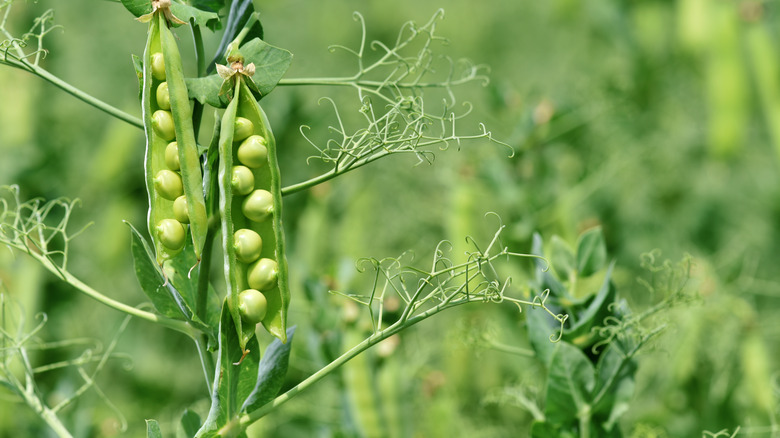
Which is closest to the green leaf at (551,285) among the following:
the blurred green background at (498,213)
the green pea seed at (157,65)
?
the blurred green background at (498,213)

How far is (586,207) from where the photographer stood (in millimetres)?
1783

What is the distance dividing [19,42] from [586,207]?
4.38ft

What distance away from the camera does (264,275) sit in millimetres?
608

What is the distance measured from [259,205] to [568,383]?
359 mm

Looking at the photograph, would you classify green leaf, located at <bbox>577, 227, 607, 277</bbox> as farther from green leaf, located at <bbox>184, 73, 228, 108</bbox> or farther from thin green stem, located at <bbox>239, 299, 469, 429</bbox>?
green leaf, located at <bbox>184, 73, 228, 108</bbox>

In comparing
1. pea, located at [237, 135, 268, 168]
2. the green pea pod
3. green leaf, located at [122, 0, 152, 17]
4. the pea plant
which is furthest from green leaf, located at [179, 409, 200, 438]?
green leaf, located at [122, 0, 152, 17]

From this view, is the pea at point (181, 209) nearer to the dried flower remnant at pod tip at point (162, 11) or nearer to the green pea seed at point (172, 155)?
the green pea seed at point (172, 155)

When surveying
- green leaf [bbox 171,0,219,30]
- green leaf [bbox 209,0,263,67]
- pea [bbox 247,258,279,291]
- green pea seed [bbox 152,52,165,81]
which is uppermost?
green leaf [bbox 171,0,219,30]

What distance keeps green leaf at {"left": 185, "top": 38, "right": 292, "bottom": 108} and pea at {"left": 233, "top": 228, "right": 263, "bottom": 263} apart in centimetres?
10

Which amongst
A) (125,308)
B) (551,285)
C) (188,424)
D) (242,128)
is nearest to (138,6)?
(242,128)

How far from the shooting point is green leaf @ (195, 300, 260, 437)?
62 cm

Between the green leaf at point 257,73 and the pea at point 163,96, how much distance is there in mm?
18

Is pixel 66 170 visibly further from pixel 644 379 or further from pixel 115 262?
pixel 644 379

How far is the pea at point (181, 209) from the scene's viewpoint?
2.01ft
